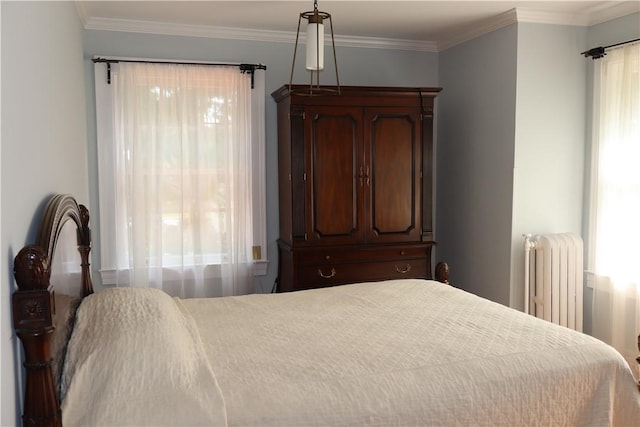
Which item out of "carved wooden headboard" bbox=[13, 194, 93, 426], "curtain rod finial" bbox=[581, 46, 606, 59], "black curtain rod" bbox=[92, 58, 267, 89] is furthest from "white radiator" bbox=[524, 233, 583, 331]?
"carved wooden headboard" bbox=[13, 194, 93, 426]

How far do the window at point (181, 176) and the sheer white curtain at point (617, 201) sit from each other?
2293 mm

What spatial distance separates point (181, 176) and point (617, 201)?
9.44 feet

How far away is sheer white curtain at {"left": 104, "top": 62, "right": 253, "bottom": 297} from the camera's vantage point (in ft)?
12.9

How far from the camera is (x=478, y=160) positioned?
4.21 meters

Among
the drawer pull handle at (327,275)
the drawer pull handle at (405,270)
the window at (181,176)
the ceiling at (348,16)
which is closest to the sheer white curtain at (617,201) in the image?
the ceiling at (348,16)

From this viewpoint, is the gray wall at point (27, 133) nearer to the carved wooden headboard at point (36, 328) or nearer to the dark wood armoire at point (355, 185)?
the carved wooden headboard at point (36, 328)

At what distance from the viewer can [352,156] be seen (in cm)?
400

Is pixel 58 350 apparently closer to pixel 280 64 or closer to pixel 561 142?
pixel 280 64

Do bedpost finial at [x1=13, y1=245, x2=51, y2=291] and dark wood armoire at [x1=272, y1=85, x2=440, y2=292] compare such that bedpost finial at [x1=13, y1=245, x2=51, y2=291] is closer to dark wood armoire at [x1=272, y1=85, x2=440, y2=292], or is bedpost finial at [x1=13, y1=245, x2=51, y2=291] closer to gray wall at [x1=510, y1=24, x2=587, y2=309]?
dark wood armoire at [x1=272, y1=85, x2=440, y2=292]

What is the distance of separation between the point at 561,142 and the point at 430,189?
928 millimetres

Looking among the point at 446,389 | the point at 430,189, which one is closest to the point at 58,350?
the point at 446,389

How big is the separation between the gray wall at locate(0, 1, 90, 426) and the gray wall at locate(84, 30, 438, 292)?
1.15 m

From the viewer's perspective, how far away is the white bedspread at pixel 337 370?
153 cm

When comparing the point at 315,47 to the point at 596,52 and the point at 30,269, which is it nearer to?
the point at 30,269
